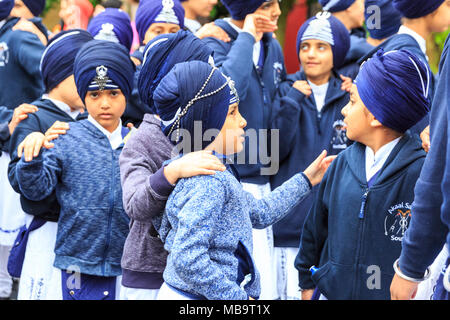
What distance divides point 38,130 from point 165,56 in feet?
3.75

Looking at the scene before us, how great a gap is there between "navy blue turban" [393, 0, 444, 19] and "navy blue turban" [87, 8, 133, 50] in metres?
2.15

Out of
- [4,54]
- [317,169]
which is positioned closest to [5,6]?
[4,54]

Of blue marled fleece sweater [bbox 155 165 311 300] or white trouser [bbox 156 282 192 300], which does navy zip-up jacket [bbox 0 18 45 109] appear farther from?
white trouser [bbox 156 282 192 300]

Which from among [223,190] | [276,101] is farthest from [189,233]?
[276,101]

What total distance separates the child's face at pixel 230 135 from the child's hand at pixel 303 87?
1669 millimetres

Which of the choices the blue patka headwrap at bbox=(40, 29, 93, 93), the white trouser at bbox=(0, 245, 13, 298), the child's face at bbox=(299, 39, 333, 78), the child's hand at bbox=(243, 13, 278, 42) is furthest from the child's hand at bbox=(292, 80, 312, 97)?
the white trouser at bbox=(0, 245, 13, 298)

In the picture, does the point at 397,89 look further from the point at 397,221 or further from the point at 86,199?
the point at 86,199

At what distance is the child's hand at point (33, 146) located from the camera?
3.20 metres

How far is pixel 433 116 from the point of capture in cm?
212

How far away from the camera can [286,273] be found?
4.34 metres

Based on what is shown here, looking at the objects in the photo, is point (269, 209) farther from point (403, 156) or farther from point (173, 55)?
point (173, 55)

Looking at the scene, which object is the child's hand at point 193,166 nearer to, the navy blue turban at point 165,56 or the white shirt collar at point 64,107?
the navy blue turban at point 165,56

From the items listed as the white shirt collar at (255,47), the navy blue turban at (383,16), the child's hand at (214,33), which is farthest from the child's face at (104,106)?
the navy blue turban at (383,16)

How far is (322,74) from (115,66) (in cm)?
162
